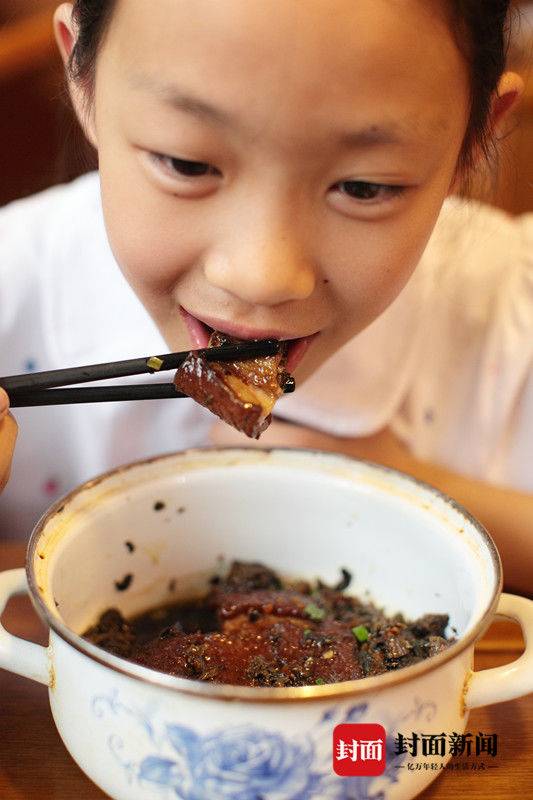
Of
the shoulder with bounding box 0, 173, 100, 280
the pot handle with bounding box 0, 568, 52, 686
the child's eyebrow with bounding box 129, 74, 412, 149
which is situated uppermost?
the child's eyebrow with bounding box 129, 74, 412, 149

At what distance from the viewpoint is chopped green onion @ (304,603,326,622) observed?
3.26 feet

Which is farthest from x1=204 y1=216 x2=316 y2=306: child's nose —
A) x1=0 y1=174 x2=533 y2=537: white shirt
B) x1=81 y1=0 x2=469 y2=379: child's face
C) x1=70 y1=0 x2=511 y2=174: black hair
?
x1=0 y1=174 x2=533 y2=537: white shirt

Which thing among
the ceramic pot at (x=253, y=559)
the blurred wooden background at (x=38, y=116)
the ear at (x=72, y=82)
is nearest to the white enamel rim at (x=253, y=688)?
the ceramic pot at (x=253, y=559)

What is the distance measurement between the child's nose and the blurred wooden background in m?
0.50

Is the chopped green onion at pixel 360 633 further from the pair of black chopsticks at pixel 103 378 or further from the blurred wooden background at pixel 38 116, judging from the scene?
the blurred wooden background at pixel 38 116

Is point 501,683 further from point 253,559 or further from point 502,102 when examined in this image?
point 502,102

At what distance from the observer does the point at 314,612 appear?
1003 mm

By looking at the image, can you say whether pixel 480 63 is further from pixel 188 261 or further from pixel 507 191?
pixel 507 191

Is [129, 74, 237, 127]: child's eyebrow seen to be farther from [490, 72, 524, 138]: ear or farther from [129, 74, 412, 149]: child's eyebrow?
[490, 72, 524, 138]: ear

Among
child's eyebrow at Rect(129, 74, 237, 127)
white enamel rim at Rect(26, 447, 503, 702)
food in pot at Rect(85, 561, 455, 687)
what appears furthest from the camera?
food in pot at Rect(85, 561, 455, 687)

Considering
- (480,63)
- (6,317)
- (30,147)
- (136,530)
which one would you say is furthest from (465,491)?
(30,147)

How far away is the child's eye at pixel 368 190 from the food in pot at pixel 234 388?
196 mm

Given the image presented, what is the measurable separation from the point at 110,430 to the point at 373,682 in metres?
1.01

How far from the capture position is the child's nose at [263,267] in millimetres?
800
